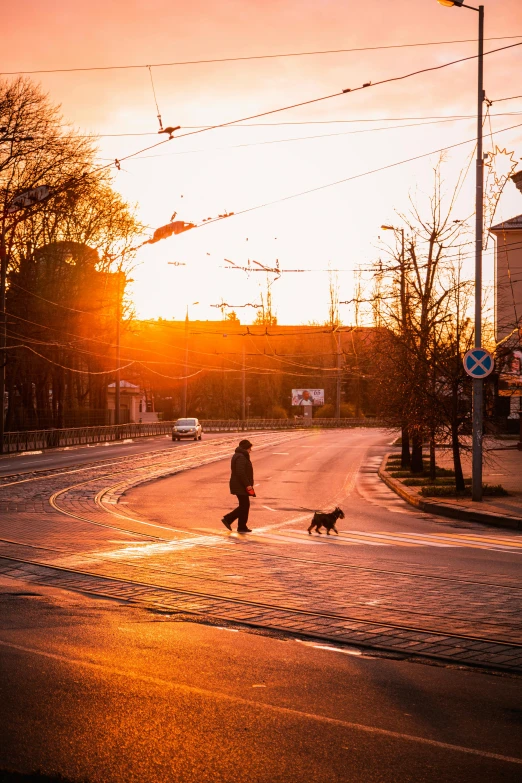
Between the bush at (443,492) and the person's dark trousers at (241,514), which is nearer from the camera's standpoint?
the person's dark trousers at (241,514)

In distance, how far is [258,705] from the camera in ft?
19.4

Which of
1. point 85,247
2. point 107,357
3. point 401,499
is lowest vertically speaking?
point 401,499

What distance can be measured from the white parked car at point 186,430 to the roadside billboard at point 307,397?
44.3 m

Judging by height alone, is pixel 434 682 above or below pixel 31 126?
below

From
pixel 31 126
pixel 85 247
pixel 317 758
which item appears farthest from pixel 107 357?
pixel 317 758

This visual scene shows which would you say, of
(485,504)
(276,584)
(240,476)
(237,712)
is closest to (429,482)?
(485,504)

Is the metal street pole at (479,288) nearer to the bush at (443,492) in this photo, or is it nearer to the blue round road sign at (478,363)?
the blue round road sign at (478,363)

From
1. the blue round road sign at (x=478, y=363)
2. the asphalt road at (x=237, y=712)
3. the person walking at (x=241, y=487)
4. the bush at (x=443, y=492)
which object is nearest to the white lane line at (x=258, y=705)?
the asphalt road at (x=237, y=712)

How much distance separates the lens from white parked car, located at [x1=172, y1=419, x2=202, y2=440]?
66812 millimetres

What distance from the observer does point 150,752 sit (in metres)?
4.96

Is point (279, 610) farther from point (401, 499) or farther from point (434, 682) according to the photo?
point (401, 499)

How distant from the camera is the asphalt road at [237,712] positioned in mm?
4789

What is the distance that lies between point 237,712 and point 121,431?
203 ft

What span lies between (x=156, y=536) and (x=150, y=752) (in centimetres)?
1084
